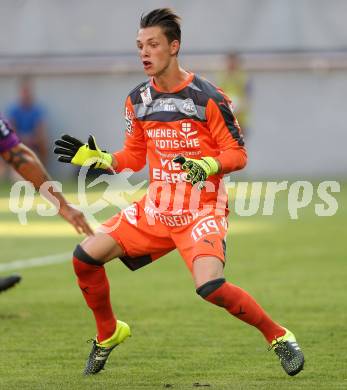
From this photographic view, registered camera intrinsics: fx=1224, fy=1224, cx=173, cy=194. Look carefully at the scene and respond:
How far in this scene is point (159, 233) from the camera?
782cm

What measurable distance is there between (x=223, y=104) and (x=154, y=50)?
0.57 m

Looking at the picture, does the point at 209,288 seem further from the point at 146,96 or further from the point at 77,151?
the point at 146,96

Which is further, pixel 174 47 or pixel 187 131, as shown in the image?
pixel 174 47

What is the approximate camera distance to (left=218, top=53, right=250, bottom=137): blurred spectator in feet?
80.4

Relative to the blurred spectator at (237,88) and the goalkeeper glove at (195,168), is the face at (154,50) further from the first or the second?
the blurred spectator at (237,88)

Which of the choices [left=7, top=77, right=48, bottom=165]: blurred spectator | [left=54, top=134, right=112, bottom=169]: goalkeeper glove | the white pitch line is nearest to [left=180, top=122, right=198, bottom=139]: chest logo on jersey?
[left=54, top=134, right=112, bottom=169]: goalkeeper glove

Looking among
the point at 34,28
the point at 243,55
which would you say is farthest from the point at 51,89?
the point at 243,55

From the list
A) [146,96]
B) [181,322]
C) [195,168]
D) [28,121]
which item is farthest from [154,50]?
[28,121]

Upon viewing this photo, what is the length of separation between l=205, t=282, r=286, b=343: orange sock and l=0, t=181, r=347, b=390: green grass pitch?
0.32m

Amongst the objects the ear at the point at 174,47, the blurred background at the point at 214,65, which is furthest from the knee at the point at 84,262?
the blurred background at the point at 214,65

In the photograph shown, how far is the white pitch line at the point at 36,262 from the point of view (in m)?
13.5

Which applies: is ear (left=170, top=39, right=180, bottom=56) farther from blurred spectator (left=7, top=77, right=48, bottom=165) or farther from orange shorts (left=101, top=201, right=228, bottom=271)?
blurred spectator (left=7, top=77, right=48, bottom=165)

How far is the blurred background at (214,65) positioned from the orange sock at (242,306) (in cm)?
1810

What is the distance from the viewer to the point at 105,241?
25.4ft
